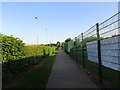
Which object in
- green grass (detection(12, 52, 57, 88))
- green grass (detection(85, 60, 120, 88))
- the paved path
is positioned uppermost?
green grass (detection(85, 60, 120, 88))

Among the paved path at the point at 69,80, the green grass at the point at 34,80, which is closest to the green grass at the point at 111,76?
the paved path at the point at 69,80

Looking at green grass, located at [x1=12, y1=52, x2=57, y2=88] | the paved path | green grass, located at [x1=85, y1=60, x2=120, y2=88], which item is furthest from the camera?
the paved path

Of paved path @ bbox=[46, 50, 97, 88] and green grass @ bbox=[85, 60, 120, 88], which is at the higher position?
green grass @ bbox=[85, 60, 120, 88]

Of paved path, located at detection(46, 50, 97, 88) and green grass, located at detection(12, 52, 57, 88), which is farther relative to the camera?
paved path, located at detection(46, 50, 97, 88)

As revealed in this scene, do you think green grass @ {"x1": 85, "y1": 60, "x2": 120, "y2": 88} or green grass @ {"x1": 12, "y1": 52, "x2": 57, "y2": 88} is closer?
green grass @ {"x1": 85, "y1": 60, "x2": 120, "y2": 88}

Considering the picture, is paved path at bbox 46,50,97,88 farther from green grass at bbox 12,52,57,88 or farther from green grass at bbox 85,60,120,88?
green grass at bbox 85,60,120,88

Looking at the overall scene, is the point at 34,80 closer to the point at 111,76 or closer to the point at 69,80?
the point at 69,80

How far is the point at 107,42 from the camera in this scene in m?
4.28

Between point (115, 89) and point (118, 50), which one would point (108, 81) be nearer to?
point (115, 89)

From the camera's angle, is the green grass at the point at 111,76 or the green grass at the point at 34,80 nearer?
the green grass at the point at 111,76

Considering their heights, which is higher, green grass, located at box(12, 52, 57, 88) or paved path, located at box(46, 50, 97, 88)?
green grass, located at box(12, 52, 57, 88)

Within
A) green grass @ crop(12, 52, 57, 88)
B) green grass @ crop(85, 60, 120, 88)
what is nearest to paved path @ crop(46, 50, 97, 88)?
green grass @ crop(12, 52, 57, 88)

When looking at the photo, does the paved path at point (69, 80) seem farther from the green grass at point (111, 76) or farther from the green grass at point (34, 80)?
the green grass at point (111, 76)

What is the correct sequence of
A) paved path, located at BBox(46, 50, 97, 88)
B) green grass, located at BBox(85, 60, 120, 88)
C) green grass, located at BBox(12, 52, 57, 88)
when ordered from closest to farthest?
green grass, located at BBox(85, 60, 120, 88) < green grass, located at BBox(12, 52, 57, 88) < paved path, located at BBox(46, 50, 97, 88)
